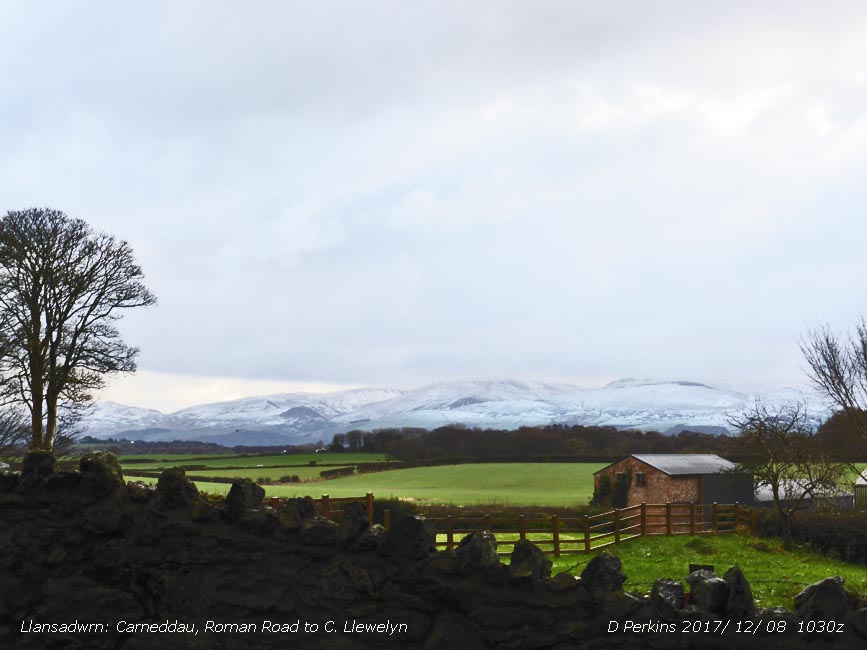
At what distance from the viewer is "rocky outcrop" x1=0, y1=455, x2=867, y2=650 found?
17.3 feet

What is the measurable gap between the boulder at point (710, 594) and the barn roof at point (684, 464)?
121 feet

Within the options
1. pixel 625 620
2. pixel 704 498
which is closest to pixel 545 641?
pixel 625 620

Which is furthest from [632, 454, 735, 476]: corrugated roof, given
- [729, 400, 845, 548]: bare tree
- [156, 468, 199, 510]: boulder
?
[156, 468, 199, 510]: boulder

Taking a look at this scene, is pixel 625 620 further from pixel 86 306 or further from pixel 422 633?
pixel 86 306

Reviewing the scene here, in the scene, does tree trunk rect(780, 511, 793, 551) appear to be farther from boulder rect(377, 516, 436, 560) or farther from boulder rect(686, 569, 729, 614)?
boulder rect(377, 516, 436, 560)

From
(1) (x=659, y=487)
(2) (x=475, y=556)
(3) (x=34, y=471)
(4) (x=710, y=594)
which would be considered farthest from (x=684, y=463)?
(3) (x=34, y=471)

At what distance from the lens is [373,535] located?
5.63 m

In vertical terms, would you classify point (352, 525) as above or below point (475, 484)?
above

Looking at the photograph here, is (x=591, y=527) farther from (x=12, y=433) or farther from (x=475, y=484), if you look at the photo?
(x=475, y=484)

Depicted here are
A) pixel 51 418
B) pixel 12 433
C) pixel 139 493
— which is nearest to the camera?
pixel 139 493

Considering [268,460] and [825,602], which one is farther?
[268,460]

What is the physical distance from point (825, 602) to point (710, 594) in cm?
75

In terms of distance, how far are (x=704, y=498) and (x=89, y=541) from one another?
40.0 m

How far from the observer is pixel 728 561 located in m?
23.5
